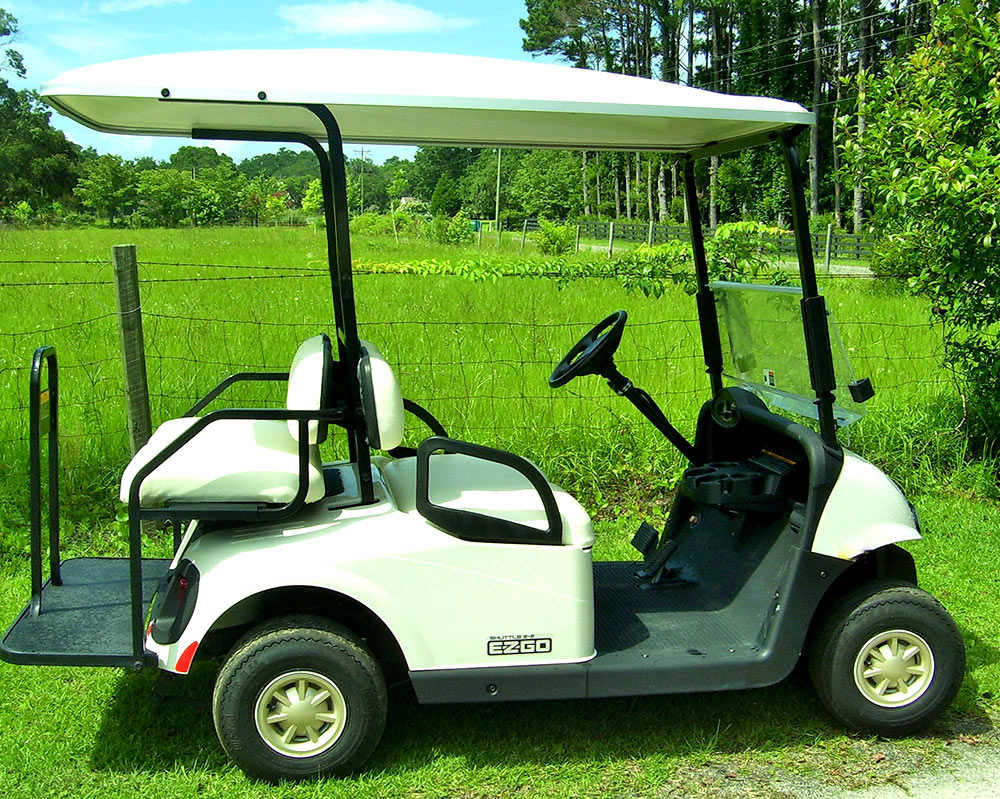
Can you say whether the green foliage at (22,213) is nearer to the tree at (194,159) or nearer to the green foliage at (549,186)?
the tree at (194,159)

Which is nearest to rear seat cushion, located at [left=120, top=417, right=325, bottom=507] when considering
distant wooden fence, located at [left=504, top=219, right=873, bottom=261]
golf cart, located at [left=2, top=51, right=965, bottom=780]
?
golf cart, located at [left=2, top=51, right=965, bottom=780]

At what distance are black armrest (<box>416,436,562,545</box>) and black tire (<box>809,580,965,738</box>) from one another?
3.23ft

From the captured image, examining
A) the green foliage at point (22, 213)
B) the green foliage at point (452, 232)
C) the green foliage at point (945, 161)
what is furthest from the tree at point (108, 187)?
the green foliage at point (945, 161)

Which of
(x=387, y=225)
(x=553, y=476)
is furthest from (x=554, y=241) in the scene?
(x=553, y=476)

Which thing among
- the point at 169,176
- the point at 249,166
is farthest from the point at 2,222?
the point at 249,166

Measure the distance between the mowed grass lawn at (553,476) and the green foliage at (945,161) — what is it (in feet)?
3.05

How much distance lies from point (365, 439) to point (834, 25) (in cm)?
Answer: 4364

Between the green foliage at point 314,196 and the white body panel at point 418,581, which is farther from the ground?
the green foliage at point 314,196

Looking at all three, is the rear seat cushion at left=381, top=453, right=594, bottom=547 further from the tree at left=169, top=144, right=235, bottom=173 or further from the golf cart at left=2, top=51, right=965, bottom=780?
the tree at left=169, top=144, right=235, bottom=173

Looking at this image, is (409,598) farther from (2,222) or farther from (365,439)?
(2,222)

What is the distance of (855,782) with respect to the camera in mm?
2896

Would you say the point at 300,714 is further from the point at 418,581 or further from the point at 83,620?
the point at 83,620

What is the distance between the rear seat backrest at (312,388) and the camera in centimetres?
284

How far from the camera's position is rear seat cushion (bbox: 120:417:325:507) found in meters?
2.77
